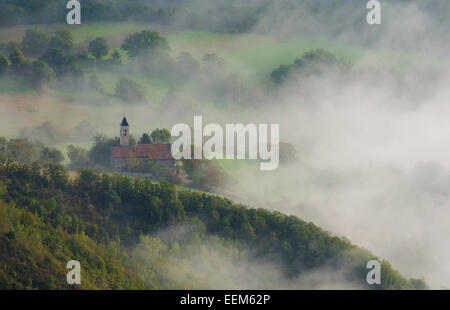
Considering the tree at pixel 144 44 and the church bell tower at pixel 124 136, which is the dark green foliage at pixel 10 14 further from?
the church bell tower at pixel 124 136

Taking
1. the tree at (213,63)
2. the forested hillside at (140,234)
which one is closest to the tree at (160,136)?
the forested hillside at (140,234)

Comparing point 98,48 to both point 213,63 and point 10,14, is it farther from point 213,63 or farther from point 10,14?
point 10,14

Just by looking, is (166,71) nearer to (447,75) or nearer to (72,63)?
(72,63)

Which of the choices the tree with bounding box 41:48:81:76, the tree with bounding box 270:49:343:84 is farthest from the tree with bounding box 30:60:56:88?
the tree with bounding box 270:49:343:84

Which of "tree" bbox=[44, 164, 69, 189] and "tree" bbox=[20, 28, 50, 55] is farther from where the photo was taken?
"tree" bbox=[20, 28, 50, 55]

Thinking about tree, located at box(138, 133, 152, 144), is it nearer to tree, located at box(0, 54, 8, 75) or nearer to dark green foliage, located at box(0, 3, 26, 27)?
tree, located at box(0, 54, 8, 75)
